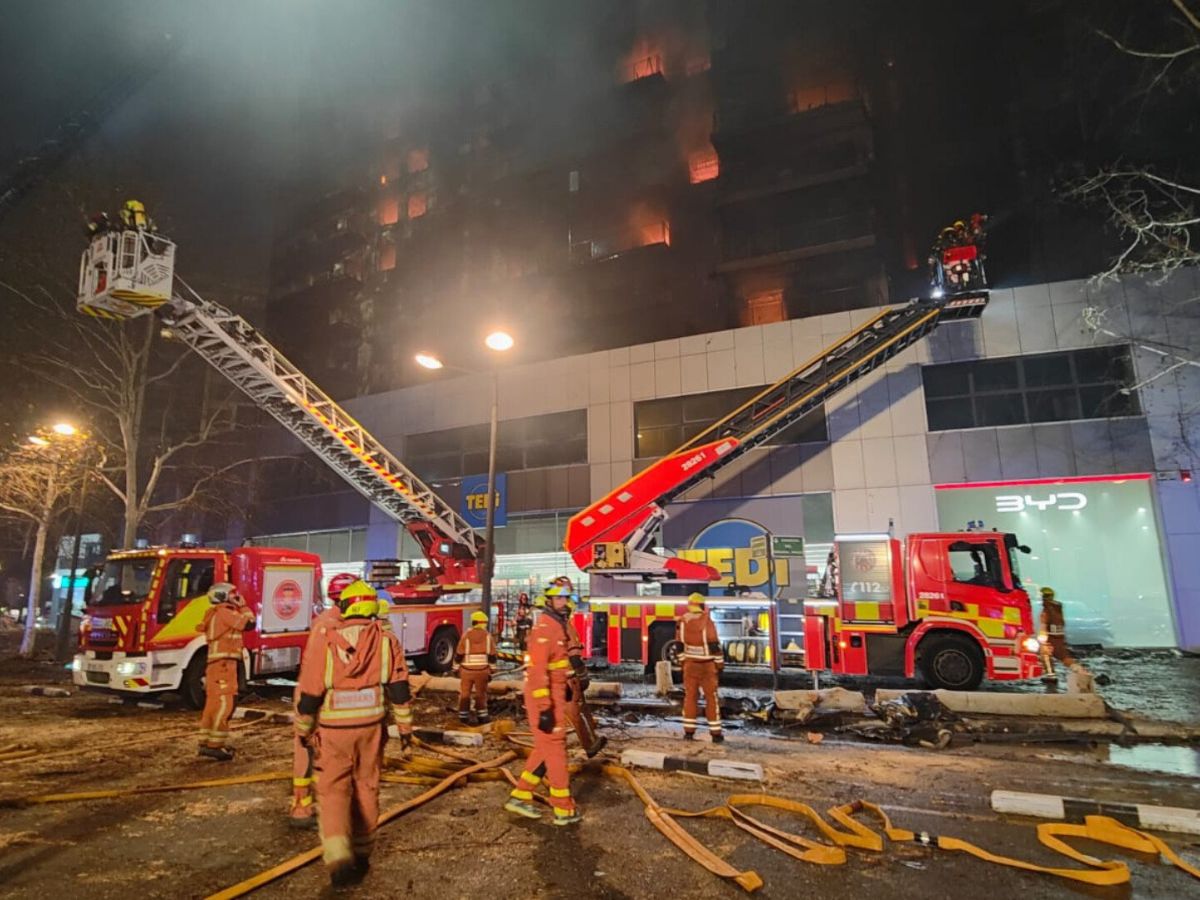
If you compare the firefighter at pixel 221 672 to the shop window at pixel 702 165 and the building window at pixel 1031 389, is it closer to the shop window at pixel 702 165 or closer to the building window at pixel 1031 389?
the building window at pixel 1031 389

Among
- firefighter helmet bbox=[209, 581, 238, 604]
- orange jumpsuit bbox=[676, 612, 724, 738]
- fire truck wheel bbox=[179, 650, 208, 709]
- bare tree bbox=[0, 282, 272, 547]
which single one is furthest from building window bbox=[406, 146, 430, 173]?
orange jumpsuit bbox=[676, 612, 724, 738]

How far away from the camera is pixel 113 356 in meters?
17.0

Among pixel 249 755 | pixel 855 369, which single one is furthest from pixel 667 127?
pixel 249 755

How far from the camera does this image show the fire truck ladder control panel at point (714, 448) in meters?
12.5

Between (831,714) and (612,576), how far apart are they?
5437 millimetres

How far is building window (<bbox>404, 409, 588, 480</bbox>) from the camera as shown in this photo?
19.9 m

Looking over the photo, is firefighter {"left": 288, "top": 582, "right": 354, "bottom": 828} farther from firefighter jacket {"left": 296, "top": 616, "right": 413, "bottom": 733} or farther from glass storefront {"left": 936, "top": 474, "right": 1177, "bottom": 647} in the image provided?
glass storefront {"left": 936, "top": 474, "right": 1177, "bottom": 647}

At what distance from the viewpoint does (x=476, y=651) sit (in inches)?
325

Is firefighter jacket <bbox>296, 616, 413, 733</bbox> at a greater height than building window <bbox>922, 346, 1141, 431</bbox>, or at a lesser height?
lesser

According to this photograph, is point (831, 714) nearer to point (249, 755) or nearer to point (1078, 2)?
point (249, 755)

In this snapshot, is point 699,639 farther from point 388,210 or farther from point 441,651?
point 388,210

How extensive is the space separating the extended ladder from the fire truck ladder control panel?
148 inches

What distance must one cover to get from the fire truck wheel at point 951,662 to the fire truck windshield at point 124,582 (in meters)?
11.5

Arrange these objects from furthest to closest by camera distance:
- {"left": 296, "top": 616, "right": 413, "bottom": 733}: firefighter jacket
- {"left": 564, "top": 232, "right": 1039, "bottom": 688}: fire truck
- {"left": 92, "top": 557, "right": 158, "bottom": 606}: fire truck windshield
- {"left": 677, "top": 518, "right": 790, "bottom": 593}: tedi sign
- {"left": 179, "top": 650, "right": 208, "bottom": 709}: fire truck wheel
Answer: {"left": 677, "top": 518, "right": 790, "bottom": 593}: tedi sign < {"left": 564, "top": 232, "right": 1039, "bottom": 688}: fire truck < {"left": 92, "top": 557, "right": 158, "bottom": 606}: fire truck windshield < {"left": 179, "top": 650, "right": 208, "bottom": 709}: fire truck wheel < {"left": 296, "top": 616, "right": 413, "bottom": 733}: firefighter jacket
